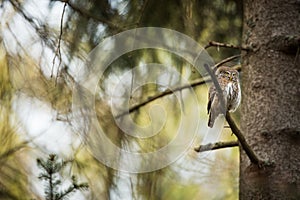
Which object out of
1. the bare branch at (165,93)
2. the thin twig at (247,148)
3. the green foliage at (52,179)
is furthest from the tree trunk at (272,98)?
the green foliage at (52,179)

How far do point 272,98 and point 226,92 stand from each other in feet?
0.58

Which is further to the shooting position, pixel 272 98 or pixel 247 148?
pixel 272 98

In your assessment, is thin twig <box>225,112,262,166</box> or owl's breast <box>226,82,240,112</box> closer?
thin twig <box>225,112,262,166</box>

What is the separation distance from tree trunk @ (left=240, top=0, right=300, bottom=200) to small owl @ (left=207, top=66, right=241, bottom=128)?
67 millimetres

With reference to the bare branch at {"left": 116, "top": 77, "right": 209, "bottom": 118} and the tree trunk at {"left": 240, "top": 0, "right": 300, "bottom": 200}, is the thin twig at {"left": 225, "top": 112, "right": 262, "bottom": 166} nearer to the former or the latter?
the tree trunk at {"left": 240, "top": 0, "right": 300, "bottom": 200}

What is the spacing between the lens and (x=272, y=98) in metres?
2.14

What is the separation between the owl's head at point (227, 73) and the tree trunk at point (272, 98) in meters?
0.08

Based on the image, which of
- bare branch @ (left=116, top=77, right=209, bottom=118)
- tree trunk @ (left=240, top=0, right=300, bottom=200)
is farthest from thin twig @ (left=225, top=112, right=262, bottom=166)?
bare branch @ (left=116, top=77, right=209, bottom=118)

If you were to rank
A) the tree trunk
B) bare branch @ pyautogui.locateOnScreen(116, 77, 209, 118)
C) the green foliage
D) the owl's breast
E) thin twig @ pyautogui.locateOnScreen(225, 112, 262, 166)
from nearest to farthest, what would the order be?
the green foliage < thin twig @ pyautogui.locateOnScreen(225, 112, 262, 166) < the tree trunk < the owl's breast < bare branch @ pyautogui.locateOnScreen(116, 77, 209, 118)

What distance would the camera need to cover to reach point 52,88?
2752 millimetres

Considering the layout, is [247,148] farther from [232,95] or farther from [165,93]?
[165,93]

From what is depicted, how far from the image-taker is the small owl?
2.17 metres

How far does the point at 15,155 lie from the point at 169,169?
631 mm

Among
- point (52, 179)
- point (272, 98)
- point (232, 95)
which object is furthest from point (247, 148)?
point (52, 179)
